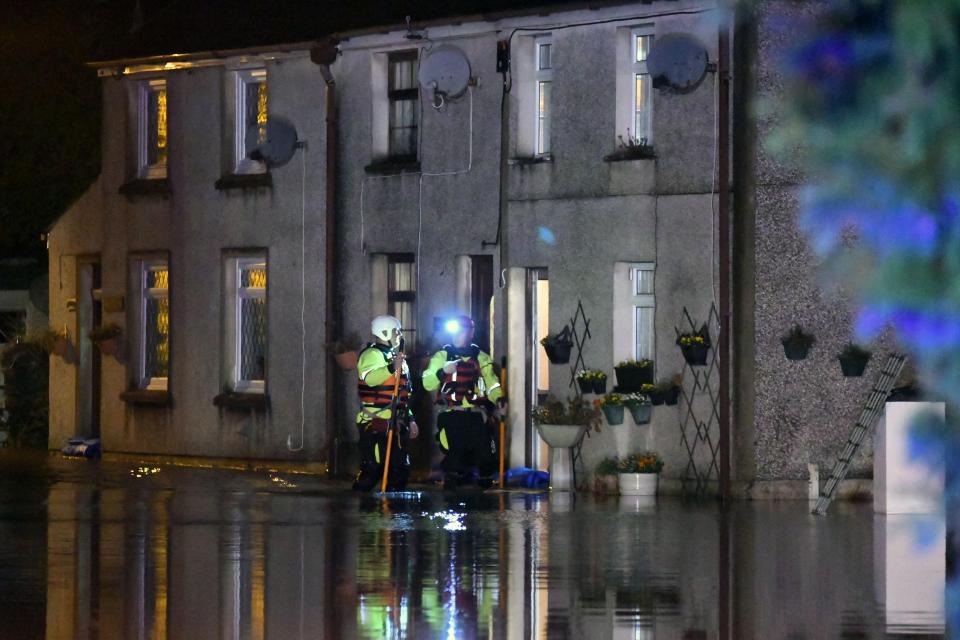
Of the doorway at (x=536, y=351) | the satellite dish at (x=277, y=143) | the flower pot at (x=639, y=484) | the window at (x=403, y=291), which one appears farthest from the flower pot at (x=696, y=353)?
the satellite dish at (x=277, y=143)

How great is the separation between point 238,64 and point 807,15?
22.4 meters

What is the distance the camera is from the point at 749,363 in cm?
2066

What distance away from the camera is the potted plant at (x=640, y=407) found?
2114 centimetres

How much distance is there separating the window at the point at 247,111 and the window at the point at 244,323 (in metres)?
1.38

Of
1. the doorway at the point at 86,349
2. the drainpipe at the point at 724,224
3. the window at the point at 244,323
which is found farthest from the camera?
the doorway at the point at 86,349

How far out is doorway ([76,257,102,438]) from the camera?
2872 cm

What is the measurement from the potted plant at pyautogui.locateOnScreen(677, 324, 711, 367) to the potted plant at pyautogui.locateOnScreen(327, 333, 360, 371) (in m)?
4.68

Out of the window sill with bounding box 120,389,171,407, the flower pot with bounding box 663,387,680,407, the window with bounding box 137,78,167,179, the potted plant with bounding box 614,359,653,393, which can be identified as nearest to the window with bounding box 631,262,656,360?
the potted plant with bounding box 614,359,653,393

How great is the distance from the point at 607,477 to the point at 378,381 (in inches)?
115

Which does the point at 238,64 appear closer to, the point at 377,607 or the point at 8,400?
the point at 8,400

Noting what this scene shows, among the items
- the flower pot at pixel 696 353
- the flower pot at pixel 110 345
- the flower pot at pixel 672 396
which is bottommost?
the flower pot at pixel 672 396

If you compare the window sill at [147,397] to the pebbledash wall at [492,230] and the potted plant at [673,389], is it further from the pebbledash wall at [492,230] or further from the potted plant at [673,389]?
the potted plant at [673,389]

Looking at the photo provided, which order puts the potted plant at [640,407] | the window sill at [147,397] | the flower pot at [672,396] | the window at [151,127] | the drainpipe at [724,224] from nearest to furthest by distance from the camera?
the drainpipe at [724,224] < the flower pot at [672,396] < the potted plant at [640,407] < the window sill at [147,397] < the window at [151,127]

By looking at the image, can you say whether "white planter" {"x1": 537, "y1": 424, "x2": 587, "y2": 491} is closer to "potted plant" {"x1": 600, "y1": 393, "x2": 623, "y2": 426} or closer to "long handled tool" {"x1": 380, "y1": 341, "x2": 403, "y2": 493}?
"potted plant" {"x1": 600, "y1": 393, "x2": 623, "y2": 426}
